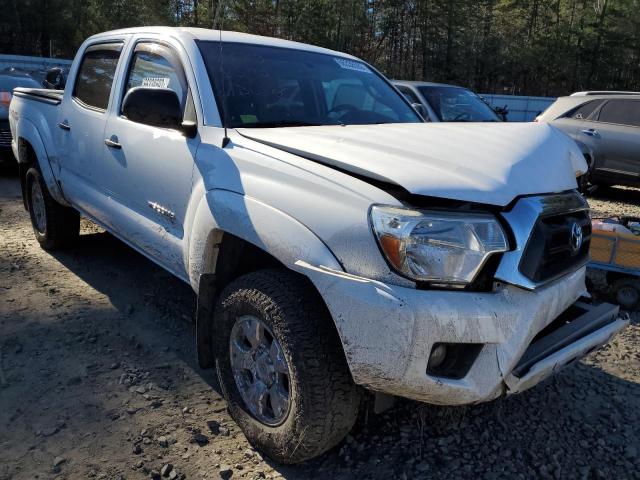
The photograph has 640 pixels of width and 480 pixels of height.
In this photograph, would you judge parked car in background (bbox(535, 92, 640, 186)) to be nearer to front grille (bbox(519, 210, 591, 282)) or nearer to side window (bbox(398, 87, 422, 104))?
side window (bbox(398, 87, 422, 104))

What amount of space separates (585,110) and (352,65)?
701 centimetres

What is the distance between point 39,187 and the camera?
4875 millimetres

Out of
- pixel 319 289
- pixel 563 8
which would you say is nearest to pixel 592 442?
pixel 319 289

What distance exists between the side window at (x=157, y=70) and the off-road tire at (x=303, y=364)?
125cm

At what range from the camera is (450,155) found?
7.09 ft

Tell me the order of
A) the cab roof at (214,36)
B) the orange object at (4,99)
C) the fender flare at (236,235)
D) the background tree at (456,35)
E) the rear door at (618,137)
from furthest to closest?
1. the background tree at (456,35)
2. the orange object at (4,99)
3. the rear door at (618,137)
4. the cab roof at (214,36)
5. the fender flare at (236,235)

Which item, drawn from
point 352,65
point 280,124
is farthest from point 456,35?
point 280,124

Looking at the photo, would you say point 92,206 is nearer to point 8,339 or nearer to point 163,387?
point 8,339

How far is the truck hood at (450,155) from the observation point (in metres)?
1.96

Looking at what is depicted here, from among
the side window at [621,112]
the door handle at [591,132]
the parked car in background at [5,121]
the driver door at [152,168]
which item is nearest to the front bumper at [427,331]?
the driver door at [152,168]

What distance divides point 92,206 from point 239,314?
203cm

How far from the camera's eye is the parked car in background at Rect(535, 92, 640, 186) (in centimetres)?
863

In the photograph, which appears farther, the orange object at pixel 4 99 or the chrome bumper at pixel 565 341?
the orange object at pixel 4 99

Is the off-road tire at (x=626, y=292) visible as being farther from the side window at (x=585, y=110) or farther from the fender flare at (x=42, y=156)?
the side window at (x=585, y=110)
